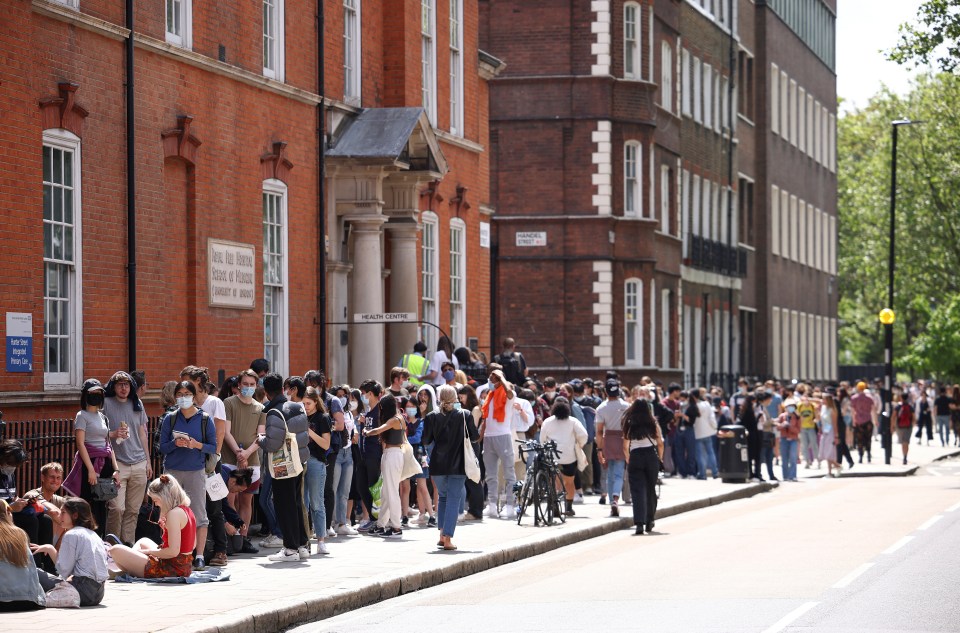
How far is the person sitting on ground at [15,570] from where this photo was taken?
14109mm

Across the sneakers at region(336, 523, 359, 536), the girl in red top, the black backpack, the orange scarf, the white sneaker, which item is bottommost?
the sneakers at region(336, 523, 359, 536)

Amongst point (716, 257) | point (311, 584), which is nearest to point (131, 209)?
point (311, 584)

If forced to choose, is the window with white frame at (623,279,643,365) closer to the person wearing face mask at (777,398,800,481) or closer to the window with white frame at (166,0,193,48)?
the person wearing face mask at (777,398,800,481)

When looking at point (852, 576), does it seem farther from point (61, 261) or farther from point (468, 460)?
point (61, 261)

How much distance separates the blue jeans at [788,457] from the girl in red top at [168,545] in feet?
72.9

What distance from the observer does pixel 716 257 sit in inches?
2219

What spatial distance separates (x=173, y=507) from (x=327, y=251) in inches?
494

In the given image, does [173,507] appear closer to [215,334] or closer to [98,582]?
[98,582]

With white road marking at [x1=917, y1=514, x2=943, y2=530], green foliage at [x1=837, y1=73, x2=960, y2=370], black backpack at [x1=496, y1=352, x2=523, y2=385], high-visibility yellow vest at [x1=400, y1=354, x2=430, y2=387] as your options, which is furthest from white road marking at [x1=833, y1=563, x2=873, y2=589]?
green foliage at [x1=837, y1=73, x2=960, y2=370]

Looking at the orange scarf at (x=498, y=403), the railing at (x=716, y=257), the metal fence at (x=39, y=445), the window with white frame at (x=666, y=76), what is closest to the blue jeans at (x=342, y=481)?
the orange scarf at (x=498, y=403)

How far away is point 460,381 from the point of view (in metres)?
25.2

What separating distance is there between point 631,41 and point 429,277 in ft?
49.6

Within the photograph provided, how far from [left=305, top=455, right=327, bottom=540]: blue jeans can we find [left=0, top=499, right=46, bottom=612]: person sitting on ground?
5.02 metres

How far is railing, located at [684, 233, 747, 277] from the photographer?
53500 millimetres
